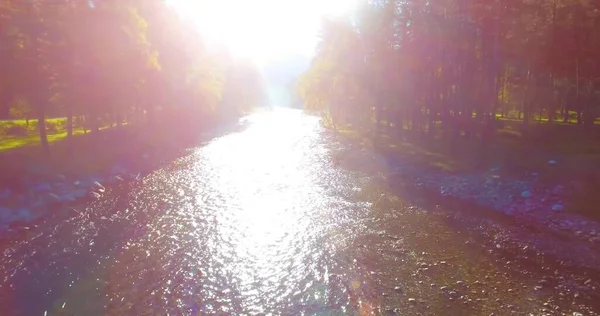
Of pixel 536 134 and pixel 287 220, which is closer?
pixel 287 220

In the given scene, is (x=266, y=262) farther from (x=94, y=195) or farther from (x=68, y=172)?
(x=68, y=172)

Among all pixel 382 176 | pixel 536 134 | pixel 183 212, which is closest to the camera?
pixel 183 212

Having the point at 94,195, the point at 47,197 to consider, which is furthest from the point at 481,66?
the point at 47,197

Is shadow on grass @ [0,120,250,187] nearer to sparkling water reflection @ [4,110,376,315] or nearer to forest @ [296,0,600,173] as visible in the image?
sparkling water reflection @ [4,110,376,315]

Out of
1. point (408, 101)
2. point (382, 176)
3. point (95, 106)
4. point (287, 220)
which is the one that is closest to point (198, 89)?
point (95, 106)

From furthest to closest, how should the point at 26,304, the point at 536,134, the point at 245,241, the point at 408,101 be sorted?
the point at 408,101 < the point at 536,134 < the point at 245,241 < the point at 26,304

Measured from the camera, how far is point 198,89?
78500mm

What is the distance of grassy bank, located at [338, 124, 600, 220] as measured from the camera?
28.9m

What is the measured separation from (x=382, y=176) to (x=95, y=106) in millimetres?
32312

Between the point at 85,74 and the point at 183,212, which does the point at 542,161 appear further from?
the point at 85,74

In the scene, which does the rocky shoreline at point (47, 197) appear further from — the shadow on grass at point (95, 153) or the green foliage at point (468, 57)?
the green foliage at point (468, 57)

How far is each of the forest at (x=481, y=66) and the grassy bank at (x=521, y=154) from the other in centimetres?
23

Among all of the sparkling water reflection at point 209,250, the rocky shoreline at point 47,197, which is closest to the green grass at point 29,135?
the rocky shoreline at point 47,197

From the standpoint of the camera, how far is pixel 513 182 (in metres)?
30.9
